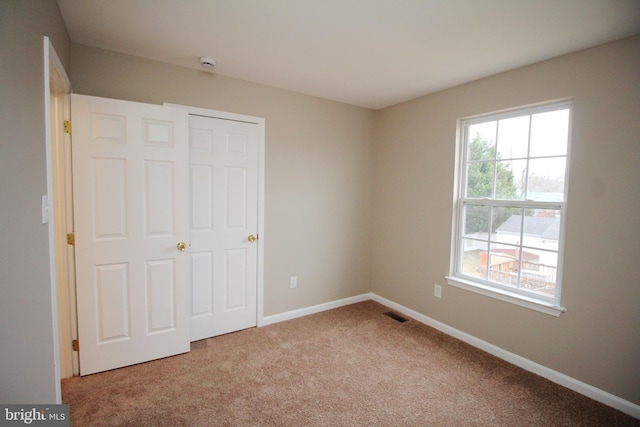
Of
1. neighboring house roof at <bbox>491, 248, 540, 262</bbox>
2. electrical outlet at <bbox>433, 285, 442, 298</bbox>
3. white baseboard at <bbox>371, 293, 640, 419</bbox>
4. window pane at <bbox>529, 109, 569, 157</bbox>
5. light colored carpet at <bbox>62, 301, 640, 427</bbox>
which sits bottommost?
light colored carpet at <bbox>62, 301, 640, 427</bbox>

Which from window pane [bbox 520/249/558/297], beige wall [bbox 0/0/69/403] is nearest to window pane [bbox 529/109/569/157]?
window pane [bbox 520/249/558/297]

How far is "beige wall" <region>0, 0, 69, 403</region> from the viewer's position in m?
1.06

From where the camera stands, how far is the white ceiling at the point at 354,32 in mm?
1721

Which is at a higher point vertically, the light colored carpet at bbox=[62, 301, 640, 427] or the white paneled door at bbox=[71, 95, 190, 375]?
the white paneled door at bbox=[71, 95, 190, 375]

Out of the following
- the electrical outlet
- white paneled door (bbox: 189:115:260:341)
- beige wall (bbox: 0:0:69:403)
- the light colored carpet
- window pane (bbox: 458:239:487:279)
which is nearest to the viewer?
beige wall (bbox: 0:0:69:403)

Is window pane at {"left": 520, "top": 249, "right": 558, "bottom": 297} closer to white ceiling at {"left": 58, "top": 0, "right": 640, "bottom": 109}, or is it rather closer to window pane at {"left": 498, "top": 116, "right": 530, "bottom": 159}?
window pane at {"left": 498, "top": 116, "right": 530, "bottom": 159}

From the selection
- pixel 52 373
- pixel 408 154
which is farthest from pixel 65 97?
pixel 408 154

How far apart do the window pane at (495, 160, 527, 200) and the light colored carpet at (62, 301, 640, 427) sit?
1.44 m

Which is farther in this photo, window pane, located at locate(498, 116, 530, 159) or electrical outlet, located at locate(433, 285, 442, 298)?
electrical outlet, located at locate(433, 285, 442, 298)

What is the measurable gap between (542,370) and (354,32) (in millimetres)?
2896

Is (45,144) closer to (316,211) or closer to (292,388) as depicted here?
(292,388)

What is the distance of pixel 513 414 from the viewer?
194 cm

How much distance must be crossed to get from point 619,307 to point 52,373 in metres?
3.37

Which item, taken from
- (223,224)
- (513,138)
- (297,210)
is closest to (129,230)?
(223,224)
